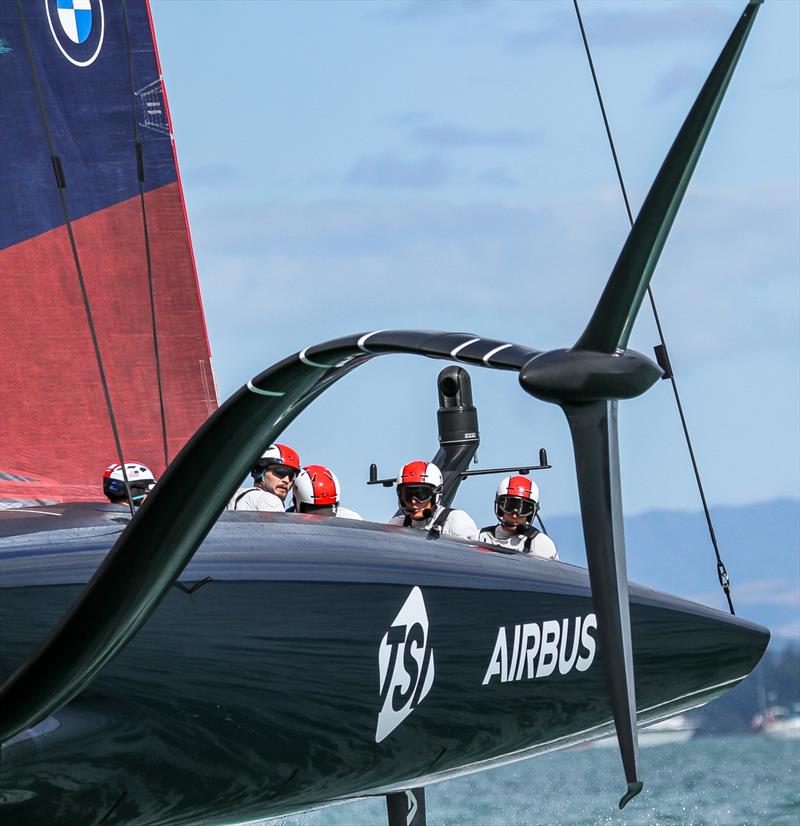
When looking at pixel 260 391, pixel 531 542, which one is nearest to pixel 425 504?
pixel 531 542

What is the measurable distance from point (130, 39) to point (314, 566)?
345 centimetres

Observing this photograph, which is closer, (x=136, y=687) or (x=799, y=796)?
(x=136, y=687)

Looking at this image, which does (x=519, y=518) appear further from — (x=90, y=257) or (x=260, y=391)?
(x=260, y=391)

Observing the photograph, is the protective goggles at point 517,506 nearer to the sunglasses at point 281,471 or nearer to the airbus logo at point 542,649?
the sunglasses at point 281,471

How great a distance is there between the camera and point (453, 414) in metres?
8.09

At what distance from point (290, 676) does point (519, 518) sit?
2.17 metres

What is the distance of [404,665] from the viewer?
5.14 m

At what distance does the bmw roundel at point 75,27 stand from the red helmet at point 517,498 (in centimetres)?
243

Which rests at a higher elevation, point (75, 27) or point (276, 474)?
point (75, 27)

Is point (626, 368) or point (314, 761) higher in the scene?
point (626, 368)

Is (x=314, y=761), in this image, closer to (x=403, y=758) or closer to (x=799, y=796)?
(x=403, y=758)

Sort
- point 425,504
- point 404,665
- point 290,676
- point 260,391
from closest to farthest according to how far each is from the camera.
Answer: point 260,391
point 290,676
point 404,665
point 425,504

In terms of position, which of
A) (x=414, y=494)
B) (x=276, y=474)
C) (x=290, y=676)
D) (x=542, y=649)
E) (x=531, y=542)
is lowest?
(x=542, y=649)

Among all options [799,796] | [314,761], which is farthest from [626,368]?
[799,796]
